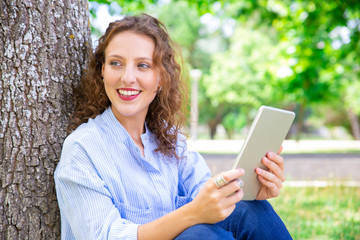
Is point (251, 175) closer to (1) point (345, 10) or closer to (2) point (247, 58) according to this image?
(1) point (345, 10)

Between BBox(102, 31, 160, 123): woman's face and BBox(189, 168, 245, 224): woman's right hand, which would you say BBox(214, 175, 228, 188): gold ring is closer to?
BBox(189, 168, 245, 224): woman's right hand

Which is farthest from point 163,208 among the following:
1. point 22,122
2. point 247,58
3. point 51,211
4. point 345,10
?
point 247,58

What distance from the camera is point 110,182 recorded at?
1.72 metres

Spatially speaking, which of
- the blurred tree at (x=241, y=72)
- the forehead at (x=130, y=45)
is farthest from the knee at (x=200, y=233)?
the blurred tree at (x=241, y=72)

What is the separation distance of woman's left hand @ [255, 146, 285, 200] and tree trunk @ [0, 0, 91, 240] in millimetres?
982

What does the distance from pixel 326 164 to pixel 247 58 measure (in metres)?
14.7

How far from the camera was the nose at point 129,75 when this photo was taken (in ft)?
6.06

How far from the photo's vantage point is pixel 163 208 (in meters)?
1.91

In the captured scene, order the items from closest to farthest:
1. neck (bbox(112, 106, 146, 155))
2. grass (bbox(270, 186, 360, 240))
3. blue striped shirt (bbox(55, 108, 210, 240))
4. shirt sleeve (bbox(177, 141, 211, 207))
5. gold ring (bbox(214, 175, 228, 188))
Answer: gold ring (bbox(214, 175, 228, 188))
blue striped shirt (bbox(55, 108, 210, 240))
neck (bbox(112, 106, 146, 155))
shirt sleeve (bbox(177, 141, 211, 207))
grass (bbox(270, 186, 360, 240))

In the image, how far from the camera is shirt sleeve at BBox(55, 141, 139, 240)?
1.56 m

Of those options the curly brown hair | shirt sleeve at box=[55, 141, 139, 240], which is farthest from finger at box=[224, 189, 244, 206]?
the curly brown hair

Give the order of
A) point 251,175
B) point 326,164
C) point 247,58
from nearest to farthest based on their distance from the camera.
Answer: point 251,175 → point 326,164 → point 247,58

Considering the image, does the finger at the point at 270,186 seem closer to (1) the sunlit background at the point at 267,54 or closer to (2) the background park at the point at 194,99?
(2) the background park at the point at 194,99

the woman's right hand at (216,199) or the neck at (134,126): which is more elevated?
the neck at (134,126)
